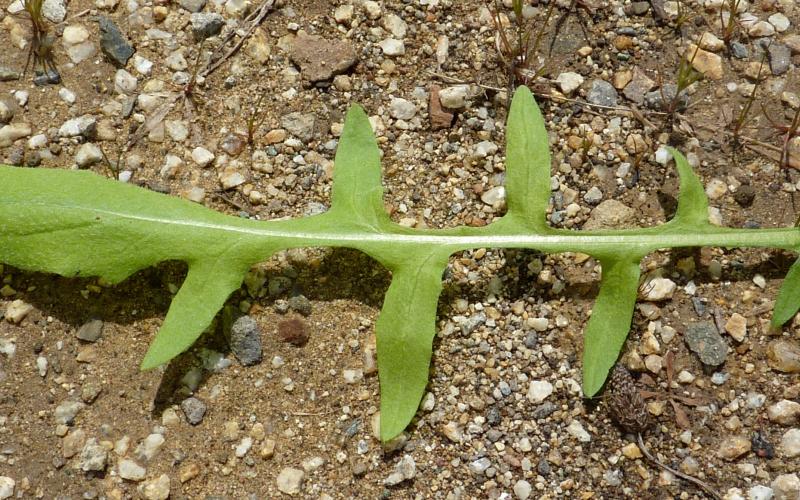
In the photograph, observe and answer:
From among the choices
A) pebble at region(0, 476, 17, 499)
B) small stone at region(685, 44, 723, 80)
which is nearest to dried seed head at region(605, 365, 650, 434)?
small stone at region(685, 44, 723, 80)

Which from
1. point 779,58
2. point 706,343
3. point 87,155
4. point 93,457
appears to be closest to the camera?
point 93,457

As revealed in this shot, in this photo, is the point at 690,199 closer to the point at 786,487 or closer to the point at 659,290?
the point at 659,290

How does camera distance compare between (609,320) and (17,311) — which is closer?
(609,320)

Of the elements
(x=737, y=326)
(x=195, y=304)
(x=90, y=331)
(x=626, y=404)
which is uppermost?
(x=195, y=304)

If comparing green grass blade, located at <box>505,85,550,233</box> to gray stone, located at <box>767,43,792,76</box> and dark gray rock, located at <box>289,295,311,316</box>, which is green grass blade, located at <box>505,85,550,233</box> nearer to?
dark gray rock, located at <box>289,295,311,316</box>

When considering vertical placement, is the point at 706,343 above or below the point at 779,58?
below

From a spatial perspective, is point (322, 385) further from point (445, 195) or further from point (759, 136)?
point (759, 136)

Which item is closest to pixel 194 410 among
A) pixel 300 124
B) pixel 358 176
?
pixel 358 176
